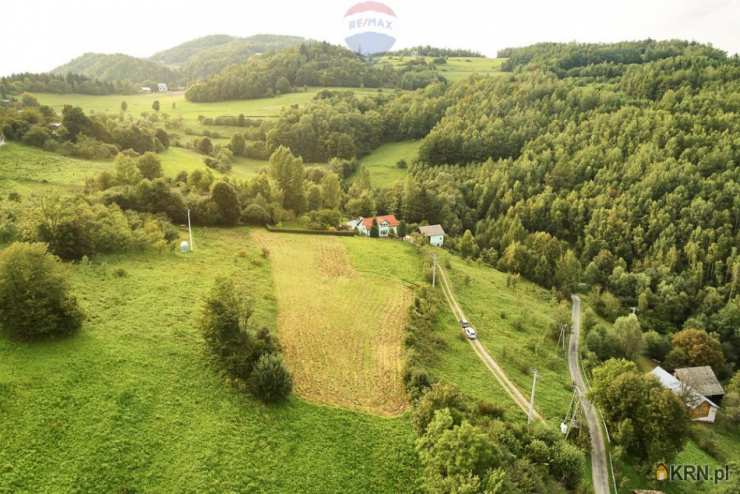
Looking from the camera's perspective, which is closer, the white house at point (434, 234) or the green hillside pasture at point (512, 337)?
the green hillside pasture at point (512, 337)

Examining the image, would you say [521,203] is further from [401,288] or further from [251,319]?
[251,319]

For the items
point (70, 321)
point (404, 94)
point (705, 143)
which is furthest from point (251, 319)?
point (404, 94)

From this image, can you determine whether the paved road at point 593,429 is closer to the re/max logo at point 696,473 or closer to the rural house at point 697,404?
the re/max logo at point 696,473

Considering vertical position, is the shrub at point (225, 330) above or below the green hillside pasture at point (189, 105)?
below

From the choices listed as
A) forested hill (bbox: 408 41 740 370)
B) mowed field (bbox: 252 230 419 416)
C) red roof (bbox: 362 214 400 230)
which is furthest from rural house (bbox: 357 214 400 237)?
forested hill (bbox: 408 41 740 370)

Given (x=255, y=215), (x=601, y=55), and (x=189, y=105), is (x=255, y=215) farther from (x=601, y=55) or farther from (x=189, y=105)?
(x=601, y=55)

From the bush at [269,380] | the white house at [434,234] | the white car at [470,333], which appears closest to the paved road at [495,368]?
the white car at [470,333]

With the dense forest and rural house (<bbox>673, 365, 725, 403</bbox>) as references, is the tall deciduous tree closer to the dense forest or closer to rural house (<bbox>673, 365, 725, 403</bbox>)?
rural house (<bbox>673, 365, 725, 403</bbox>)
